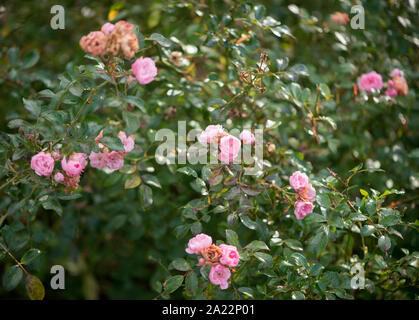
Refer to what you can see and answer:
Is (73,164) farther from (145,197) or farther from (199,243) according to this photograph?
(199,243)

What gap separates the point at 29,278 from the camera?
128cm

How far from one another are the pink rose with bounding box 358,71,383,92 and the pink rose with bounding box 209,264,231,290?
1.09 m

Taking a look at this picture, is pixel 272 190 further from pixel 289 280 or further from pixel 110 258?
pixel 110 258

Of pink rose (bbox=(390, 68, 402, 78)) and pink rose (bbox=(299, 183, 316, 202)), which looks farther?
pink rose (bbox=(390, 68, 402, 78))

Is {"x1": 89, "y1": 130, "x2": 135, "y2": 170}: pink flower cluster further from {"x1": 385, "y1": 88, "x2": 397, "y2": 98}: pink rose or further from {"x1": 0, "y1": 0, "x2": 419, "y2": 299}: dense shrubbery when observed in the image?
{"x1": 385, "y1": 88, "x2": 397, "y2": 98}: pink rose

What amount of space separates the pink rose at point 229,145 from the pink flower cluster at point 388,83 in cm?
87

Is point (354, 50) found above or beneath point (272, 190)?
above

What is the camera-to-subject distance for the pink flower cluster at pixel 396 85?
1.73m

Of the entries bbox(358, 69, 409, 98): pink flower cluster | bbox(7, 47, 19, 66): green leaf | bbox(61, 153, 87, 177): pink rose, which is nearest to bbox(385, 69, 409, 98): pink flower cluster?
bbox(358, 69, 409, 98): pink flower cluster

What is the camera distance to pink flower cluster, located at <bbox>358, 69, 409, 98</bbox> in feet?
5.54

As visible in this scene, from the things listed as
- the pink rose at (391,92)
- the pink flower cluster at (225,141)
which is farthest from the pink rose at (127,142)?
the pink rose at (391,92)

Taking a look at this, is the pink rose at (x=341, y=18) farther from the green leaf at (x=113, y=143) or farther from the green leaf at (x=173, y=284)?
the green leaf at (x=173, y=284)
